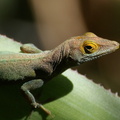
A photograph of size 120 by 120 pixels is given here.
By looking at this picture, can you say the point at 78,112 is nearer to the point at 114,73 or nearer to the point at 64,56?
the point at 64,56

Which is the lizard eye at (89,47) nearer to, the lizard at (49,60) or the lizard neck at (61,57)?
the lizard at (49,60)

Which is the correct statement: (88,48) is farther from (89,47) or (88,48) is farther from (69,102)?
(69,102)

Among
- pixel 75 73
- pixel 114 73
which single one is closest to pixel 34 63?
pixel 75 73

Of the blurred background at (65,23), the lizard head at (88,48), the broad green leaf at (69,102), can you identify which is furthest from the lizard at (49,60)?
the blurred background at (65,23)

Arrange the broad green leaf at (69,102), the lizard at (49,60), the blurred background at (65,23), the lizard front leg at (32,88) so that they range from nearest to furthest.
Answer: the broad green leaf at (69,102) → the lizard front leg at (32,88) → the lizard at (49,60) → the blurred background at (65,23)

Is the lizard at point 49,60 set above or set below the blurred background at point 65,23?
above

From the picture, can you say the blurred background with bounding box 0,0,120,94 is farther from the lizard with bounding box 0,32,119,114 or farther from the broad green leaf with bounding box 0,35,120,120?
the broad green leaf with bounding box 0,35,120,120
